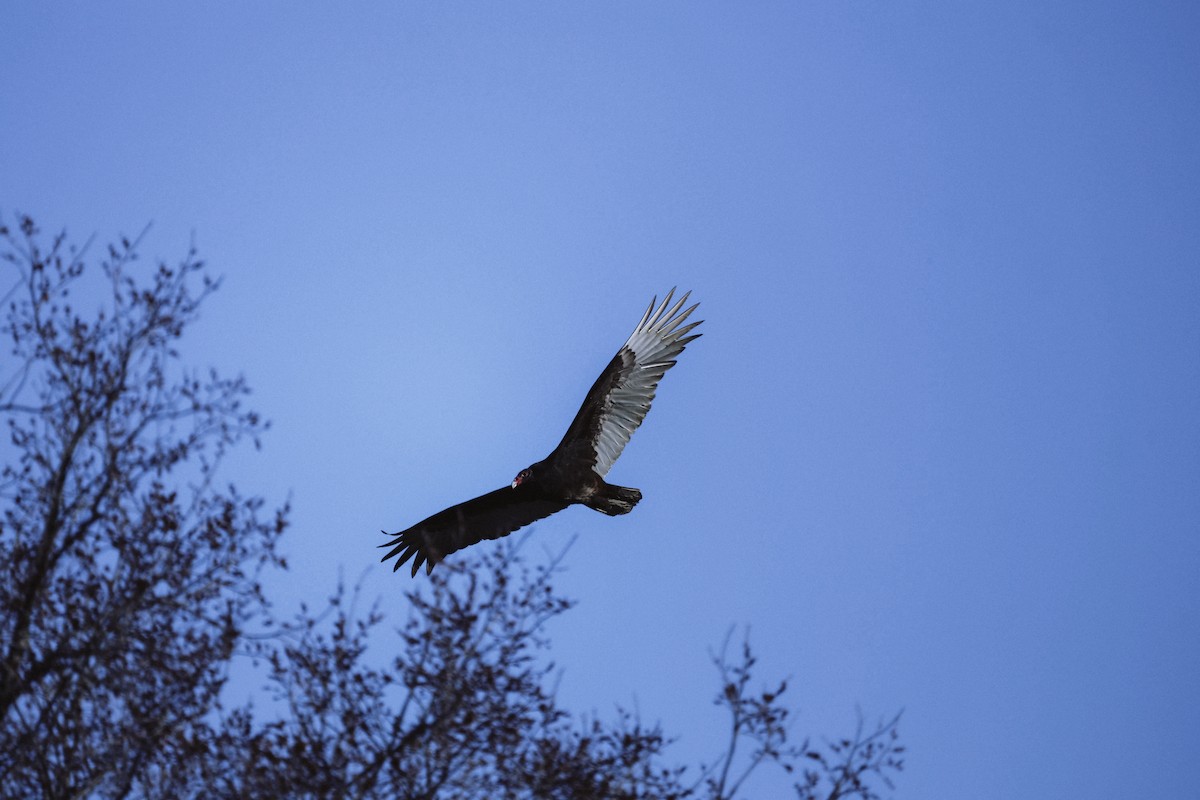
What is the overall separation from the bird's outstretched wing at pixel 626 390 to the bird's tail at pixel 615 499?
10.3 inches

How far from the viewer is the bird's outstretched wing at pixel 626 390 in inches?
440

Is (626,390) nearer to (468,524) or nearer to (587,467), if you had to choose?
(587,467)

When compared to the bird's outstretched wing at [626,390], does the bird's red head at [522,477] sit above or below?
below

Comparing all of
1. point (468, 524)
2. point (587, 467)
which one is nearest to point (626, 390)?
point (587, 467)

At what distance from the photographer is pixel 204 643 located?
31.4 ft

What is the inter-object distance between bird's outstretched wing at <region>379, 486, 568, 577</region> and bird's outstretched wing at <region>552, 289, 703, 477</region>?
0.58 metres

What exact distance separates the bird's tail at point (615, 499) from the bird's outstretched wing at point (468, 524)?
0.41m

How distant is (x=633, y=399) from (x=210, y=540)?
3886mm

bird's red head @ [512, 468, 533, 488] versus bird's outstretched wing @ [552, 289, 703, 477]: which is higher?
bird's outstretched wing @ [552, 289, 703, 477]

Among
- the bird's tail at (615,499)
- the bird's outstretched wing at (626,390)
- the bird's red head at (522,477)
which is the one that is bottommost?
the bird's tail at (615,499)

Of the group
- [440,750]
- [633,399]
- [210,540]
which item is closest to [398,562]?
[210,540]

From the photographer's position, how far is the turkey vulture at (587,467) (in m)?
→ 11.1

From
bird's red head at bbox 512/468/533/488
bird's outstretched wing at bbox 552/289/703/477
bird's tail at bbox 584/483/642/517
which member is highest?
bird's outstretched wing at bbox 552/289/703/477

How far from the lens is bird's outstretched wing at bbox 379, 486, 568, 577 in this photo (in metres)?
11.3
